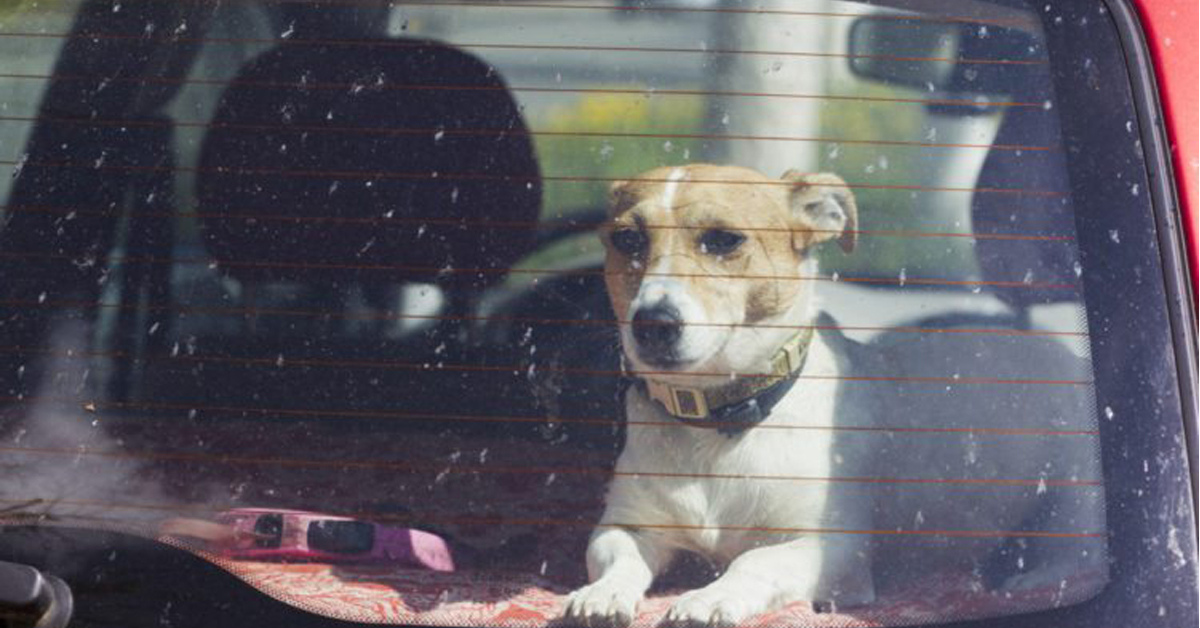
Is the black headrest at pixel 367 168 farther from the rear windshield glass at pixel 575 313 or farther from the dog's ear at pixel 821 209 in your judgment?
the dog's ear at pixel 821 209

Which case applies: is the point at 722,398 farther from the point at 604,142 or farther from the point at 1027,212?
the point at 1027,212

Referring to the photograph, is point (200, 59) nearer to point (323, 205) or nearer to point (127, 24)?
point (127, 24)

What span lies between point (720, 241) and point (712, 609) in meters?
0.43

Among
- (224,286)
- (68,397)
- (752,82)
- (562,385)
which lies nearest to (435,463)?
(562,385)

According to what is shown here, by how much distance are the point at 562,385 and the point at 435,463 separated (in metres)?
0.17

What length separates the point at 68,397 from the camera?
1528mm

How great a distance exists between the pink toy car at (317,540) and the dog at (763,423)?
0.65 ft

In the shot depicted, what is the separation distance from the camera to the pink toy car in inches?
56.9

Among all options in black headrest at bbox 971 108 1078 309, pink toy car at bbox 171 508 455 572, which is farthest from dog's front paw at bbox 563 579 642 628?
black headrest at bbox 971 108 1078 309

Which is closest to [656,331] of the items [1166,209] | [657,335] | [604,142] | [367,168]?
[657,335]

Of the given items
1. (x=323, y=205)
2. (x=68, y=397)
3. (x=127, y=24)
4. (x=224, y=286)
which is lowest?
(x=68, y=397)

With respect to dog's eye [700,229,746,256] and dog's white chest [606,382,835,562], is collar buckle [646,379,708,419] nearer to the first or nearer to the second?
dog's white chest [606,382,835,562]

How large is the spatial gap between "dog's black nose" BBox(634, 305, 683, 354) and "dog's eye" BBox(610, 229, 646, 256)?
0.08m

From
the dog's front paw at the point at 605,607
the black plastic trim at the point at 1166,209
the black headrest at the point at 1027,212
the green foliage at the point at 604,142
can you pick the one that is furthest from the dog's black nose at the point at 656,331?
the black plastic trim at the point at 1166,209
